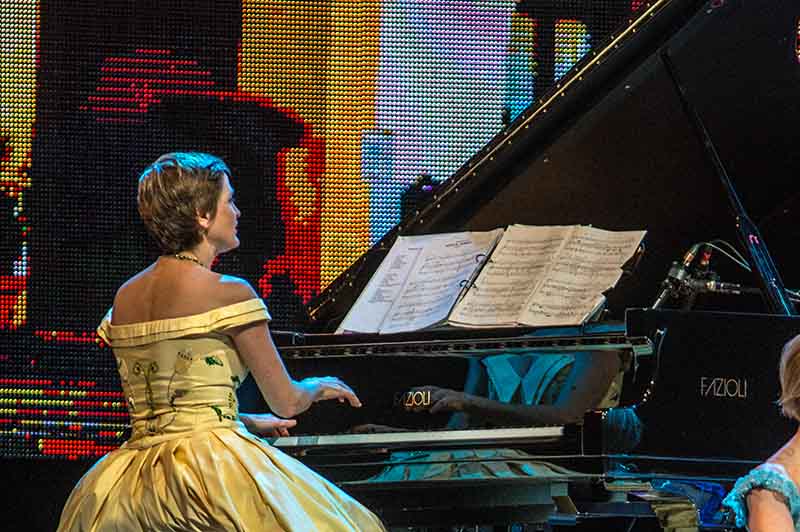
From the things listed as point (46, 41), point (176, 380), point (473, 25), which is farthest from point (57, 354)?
point (176, 380)

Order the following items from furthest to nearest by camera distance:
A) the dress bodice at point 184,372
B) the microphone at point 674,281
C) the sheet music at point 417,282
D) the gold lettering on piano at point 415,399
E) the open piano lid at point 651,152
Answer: the open piano lid at point 651,152 < the microphone at point 674,281 < the sheet music at point 417,282 < the gold lettering on piano at point 415,399 < the dress bodice at point 184,372

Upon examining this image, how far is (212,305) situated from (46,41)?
3784 millimetres

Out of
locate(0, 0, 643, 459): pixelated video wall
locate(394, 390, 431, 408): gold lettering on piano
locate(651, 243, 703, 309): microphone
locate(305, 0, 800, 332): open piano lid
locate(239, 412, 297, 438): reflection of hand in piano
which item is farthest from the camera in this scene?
locate(0, 0, 643, 459): pixelated video wall

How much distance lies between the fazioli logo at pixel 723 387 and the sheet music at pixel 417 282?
33.6 inches

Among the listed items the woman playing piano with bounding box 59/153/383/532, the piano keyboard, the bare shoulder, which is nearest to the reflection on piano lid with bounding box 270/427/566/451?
the piano keyboard

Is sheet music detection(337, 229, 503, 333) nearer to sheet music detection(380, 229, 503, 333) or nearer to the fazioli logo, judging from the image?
sheet music detection(380, 229, 503, 333)

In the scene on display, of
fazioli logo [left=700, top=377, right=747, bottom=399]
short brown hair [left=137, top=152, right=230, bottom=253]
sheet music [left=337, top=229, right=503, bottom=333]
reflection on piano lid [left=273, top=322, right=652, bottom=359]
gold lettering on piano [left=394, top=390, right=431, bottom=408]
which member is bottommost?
gold lettering on piano [left=394, top=390, right=431, bottom=408]

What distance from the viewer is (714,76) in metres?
4.34

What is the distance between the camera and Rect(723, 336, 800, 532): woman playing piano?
2725 millimetres

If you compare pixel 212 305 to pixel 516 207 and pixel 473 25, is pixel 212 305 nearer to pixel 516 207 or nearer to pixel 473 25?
pixel 516 207

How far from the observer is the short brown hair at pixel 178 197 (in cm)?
337

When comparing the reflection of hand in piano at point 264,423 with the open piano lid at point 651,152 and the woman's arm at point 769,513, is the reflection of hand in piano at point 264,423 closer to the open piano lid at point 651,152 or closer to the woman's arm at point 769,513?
the open piano lid at point 651,152

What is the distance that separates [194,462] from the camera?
10.5 ft

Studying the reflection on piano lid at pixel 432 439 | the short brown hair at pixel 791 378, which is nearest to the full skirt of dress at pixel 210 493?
the reflection on piano lid at pixel 432 439
